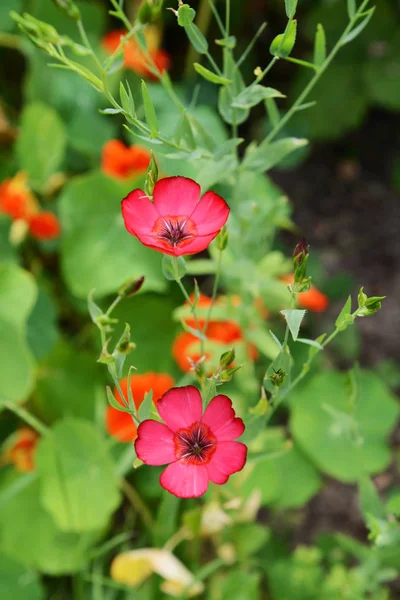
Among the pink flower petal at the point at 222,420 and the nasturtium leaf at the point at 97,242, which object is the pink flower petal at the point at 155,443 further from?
the nasturtium leaf at the point at 97,242

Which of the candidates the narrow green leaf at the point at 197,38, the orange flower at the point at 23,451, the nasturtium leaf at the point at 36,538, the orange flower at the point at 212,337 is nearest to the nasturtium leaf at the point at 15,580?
the nasturtium leaf at the point at 36,538

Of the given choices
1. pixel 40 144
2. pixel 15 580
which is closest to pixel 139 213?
pixel 15 580

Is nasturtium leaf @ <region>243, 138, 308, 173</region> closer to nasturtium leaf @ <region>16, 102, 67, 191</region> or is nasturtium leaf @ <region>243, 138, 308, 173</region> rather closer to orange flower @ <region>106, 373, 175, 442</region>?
orange flower @ <region>106, 373, 175, 442</region>

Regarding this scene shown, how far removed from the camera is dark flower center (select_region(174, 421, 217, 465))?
17.5 inches

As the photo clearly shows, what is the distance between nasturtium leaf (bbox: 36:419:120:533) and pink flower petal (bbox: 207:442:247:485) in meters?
0.49

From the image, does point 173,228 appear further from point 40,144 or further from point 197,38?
point 40,144

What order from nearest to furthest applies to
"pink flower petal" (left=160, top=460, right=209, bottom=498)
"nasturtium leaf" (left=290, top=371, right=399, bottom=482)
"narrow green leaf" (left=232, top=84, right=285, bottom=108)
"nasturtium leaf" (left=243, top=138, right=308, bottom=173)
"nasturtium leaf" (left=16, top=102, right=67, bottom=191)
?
"pink flower petal" (left=160, top=460, right=209, bottom=498) < "narrow green leaf" (left=232, top=84, right=285, bottom=108) < "nasturtium leaf" (left=243, top=138, right=308, bottom=173) < "nasturtium leaf" (left=290, top=371, right=399, bottom=482) < "nasturtium leaf" (left=16, top=102, right=67, bottom=191)

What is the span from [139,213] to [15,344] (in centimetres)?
55

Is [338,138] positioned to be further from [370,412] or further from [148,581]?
[148,581]

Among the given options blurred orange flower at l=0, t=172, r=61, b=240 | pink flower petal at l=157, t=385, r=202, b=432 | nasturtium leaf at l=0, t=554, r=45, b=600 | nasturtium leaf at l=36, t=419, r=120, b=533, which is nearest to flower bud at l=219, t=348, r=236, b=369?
pink flower petal at l=157, t=385, r=202, b=432

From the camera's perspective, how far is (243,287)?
0.86m

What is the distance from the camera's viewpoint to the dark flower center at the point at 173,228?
460 millimetres

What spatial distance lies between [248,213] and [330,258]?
0.87m

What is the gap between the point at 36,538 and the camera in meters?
0.98
